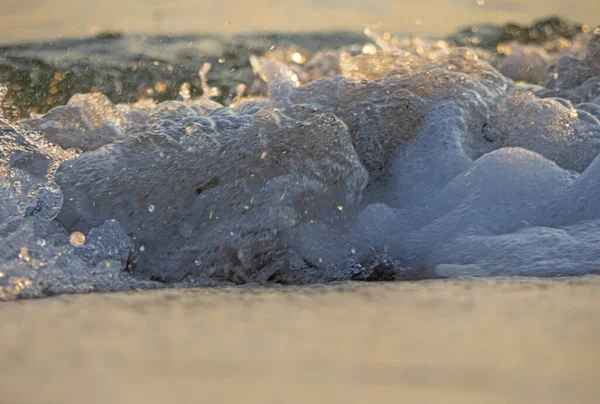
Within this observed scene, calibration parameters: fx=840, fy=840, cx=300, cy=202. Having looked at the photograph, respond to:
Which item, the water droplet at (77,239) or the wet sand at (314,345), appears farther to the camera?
the water droplet at (77,239)

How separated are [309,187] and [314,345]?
0.74 m

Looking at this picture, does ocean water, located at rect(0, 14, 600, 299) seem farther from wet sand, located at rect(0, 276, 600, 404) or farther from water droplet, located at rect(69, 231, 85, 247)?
wet sand, located at rect(0, 276, 600, 404)

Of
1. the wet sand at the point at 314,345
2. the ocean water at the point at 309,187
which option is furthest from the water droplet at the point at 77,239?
the wet sand at the point at 314,345

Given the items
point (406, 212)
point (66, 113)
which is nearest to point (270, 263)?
point (406, 212)

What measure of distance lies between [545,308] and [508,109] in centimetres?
107

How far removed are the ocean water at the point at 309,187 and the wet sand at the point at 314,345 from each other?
7.7 inches

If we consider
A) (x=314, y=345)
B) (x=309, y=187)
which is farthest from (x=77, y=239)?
(x=314, y=345)

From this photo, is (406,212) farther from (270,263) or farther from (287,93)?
(287,93)

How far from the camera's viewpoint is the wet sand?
0.69 m

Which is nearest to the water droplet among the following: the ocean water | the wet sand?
the ocean water

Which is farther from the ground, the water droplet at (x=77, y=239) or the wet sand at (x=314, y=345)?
the wet sand at (x=314, y=345)

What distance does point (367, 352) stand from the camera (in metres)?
0.80

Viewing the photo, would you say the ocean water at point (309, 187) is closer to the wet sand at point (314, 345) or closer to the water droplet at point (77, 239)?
the water droplet at point (77, 239)

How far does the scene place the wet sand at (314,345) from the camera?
27.1 inches
